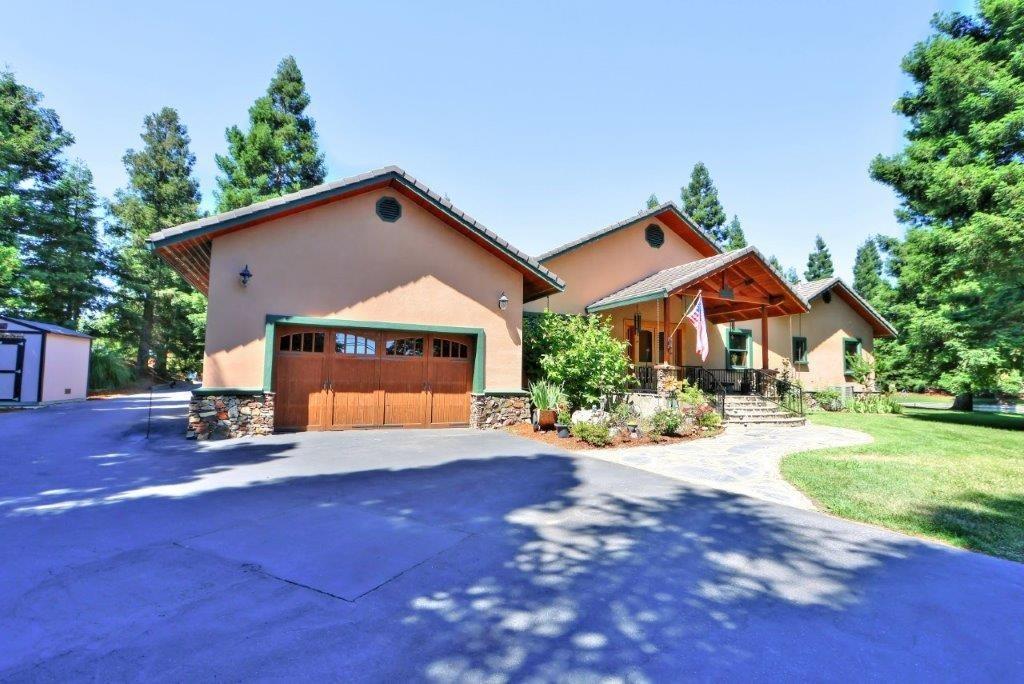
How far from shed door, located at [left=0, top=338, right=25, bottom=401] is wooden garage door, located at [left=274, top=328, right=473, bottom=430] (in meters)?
13.0

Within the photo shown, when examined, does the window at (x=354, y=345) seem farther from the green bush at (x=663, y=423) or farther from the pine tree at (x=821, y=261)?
Result: the pine tree at (x=821, y=261)

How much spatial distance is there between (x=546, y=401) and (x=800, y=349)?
13471 mm

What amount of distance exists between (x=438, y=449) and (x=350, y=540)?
4.42 metres

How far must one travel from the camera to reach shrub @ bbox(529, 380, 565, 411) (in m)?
11.3

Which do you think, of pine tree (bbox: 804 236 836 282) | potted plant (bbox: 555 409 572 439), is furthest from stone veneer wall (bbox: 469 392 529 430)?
pine tree (bbox: 804 236 836 282)

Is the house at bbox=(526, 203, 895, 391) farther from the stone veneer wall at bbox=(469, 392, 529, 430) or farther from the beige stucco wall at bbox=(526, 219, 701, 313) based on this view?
the stone veneer wall at bbox=(469, 392, 529, 430)

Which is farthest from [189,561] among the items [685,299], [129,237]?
[129,237]

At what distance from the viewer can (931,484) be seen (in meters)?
6.47

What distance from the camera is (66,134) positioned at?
22.9m

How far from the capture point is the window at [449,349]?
11.3 metres

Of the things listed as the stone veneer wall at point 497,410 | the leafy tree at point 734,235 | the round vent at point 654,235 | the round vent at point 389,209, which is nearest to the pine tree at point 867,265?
the leafy tree at point 734,235

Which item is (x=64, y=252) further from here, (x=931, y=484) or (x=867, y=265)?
(x=867, y=265)

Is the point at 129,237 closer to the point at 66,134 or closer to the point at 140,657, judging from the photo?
the point at 66,134

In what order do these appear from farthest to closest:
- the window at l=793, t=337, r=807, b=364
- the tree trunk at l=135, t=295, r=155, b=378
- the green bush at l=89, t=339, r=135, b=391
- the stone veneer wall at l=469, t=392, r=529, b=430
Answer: the tree trunk at l=135, t=295, r=155, b=378
the green bush at l=89, t=339, r=135, b=391
the window at l=793, t=337, r=807, b=364
the stone veneer wall at l=469, t=392, r=529, b=430
